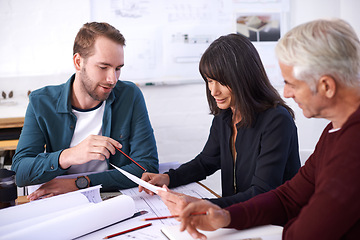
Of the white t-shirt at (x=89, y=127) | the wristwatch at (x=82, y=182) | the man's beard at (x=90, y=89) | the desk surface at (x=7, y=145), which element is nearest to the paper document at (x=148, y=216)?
the wristwatch at (x=82, y=182)

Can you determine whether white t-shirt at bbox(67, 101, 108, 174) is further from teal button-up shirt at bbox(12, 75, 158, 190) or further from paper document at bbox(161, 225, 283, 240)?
paper document at bbox(161, 225, 283, 240)

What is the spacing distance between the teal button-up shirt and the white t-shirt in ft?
0.11

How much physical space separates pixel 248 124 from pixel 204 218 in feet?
1.93

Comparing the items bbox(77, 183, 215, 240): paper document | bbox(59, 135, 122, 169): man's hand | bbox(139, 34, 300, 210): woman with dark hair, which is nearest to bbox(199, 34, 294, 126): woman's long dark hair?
bbox(139, 34, 300, 210): woman with dark hair

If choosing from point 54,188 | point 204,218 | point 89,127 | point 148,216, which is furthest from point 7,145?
point 204,218

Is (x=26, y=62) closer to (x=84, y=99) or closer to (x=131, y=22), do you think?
(x=131, y=22)

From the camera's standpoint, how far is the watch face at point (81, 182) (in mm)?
1537

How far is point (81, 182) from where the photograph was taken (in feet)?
5.08

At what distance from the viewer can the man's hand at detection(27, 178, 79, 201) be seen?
146 cm

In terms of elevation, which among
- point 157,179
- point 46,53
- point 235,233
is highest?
point 46,53

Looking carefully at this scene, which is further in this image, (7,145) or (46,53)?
(46,53)

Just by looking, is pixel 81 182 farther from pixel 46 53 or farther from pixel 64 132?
pixel 46 53

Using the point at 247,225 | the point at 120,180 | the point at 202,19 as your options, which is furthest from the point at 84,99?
the point at 202,19

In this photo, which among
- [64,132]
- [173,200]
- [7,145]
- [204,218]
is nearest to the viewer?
[204,218]
